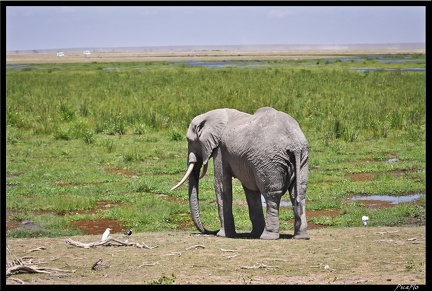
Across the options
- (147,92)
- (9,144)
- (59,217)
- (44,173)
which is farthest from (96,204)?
(147,92)

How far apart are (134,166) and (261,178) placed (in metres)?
7.25

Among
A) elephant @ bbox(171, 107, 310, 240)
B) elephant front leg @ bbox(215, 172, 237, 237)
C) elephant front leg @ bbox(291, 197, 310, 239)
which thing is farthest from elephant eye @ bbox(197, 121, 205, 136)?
elephant front leg @ bbox(291, 197, 310, 239)

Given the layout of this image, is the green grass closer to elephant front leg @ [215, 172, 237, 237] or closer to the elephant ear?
elephant front leg @ [215, 172, 237, 237]

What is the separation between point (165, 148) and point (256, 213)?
334 inches

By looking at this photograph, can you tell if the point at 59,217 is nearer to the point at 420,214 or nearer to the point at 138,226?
the point at 138,226

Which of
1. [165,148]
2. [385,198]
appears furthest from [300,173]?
[165,148]

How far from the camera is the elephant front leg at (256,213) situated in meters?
10.9

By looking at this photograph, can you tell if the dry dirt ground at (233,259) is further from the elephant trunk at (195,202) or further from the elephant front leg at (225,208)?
the elephant trunk at (195,202)

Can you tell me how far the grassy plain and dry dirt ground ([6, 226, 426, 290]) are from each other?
0.13 feet

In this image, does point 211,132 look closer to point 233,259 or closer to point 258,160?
point 258,160

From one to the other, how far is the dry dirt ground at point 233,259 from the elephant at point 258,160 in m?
0.38

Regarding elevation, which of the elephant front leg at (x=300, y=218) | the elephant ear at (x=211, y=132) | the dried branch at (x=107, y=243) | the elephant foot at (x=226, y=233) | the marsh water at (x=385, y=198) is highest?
the elephant ear at (x=211, y=132)

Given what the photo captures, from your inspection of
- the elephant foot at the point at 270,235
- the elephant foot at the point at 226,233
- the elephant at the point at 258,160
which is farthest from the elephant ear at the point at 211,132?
the elephant foot at the point at 270,235

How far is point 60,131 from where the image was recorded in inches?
839
